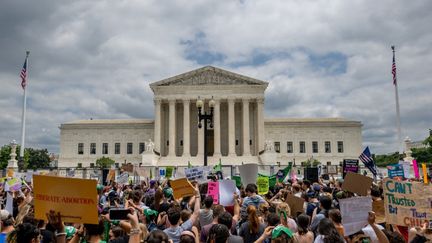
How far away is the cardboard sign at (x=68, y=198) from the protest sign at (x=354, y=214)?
351cm

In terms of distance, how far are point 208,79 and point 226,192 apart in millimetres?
60363

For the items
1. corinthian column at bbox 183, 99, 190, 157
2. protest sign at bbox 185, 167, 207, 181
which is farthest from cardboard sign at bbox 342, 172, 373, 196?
corinthian column at bbox 183, 99, 190, 157

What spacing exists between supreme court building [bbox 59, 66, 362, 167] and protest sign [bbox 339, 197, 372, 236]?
2323 inches

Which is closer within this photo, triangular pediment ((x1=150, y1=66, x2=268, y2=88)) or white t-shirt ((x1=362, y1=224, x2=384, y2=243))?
white t-shirt ((x1=362, y1=224, x2=384, y2=243))

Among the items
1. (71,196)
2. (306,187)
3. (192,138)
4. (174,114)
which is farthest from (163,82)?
(71,196)

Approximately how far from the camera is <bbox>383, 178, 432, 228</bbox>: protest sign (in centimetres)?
508

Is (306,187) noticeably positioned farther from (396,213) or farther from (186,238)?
(186,238)

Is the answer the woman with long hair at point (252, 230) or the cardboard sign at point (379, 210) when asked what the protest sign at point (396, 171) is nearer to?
the cardboard sign at point (379, 210)

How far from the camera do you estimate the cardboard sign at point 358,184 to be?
28.6ft

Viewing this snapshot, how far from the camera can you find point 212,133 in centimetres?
7125

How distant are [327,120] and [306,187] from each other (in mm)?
66679

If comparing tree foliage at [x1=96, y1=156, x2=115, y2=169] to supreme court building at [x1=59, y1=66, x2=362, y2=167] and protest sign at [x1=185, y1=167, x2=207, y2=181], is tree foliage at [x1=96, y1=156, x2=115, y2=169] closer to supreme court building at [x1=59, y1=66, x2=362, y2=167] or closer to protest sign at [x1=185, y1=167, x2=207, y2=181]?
supreme court building at [x1=59, y1=66, x2=362, y2=167]

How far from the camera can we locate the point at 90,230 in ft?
16.7

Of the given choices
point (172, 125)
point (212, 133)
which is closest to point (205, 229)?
point (172, 125)
